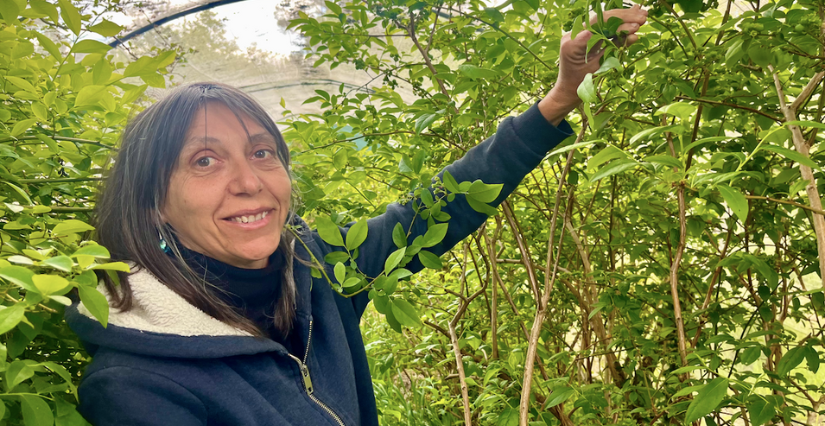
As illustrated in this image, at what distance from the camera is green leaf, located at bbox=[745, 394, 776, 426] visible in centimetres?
94

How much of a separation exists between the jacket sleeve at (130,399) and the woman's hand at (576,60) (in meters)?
0.91

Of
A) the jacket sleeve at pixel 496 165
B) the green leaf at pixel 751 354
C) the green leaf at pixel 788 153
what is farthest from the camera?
the jacket sleeve at pixel 496 165

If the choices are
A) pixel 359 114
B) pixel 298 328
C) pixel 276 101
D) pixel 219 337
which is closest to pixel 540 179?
pixel 359 114

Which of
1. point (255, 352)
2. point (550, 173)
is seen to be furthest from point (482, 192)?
point (550, 173)

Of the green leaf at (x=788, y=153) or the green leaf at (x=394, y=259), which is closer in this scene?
the green leaf at (x=788, y=153)

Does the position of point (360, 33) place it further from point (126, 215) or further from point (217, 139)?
point (126, 215)

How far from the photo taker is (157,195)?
3.92ft

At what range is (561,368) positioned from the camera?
2.21m

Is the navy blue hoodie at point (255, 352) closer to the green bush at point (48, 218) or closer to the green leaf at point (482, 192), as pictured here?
the green bush at point (48, 218)

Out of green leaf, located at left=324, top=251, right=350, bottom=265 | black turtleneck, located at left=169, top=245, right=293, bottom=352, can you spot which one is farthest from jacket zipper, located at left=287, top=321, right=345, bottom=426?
green leaf, located at left=324, top=251, right=350, bottom=265

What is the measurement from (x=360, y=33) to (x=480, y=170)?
0.53 m

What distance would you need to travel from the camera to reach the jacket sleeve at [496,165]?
51.3 inches

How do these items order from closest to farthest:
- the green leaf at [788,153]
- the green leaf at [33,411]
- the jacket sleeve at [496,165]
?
the green leaf at [788,153] → the green leaf at [33,411] → the jacket sleeve at [496,165]

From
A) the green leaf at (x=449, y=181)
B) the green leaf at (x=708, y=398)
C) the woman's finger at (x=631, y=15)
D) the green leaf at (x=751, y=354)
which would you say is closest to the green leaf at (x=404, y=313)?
the green leaf at (x=449, y=181)
